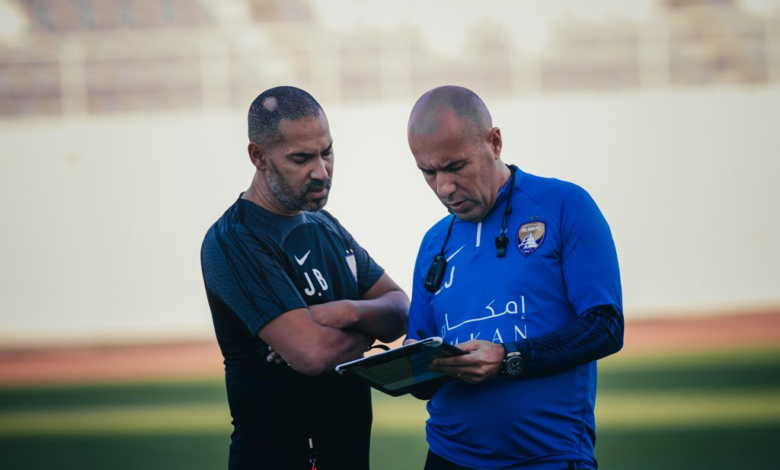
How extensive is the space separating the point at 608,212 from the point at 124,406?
34.6 feet

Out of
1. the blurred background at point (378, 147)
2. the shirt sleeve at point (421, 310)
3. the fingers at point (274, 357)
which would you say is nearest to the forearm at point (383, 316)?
the shirt sleeve at point (421, 310)

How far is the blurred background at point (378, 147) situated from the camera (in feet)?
53.3

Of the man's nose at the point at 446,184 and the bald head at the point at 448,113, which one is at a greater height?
the bald head at the point at 448,113

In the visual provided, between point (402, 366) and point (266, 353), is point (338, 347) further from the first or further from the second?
point (402, 366)

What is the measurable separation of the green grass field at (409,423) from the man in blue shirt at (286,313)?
9.68 feet

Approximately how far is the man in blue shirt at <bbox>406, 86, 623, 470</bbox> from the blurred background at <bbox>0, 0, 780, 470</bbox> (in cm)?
1013

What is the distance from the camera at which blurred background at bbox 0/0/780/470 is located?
53.3ft

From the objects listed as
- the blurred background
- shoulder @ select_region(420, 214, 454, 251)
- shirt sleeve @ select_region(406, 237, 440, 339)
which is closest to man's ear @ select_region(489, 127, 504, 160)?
shoulder @ select_region(420, 214, 454, 251)

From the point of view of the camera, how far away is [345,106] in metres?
17.9

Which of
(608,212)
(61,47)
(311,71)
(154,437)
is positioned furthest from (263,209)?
(61,47)

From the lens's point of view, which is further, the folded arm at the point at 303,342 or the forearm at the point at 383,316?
the forearm at the point at 383,316

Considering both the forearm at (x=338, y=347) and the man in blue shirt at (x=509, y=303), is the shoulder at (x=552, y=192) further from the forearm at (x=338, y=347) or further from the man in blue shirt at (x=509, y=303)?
the forearm at (x=338, y=347)

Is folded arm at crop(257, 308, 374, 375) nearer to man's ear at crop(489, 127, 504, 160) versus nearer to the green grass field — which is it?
man's ear at crop(489, 127, 504, 160)

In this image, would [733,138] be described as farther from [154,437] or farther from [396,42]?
[154,437]
